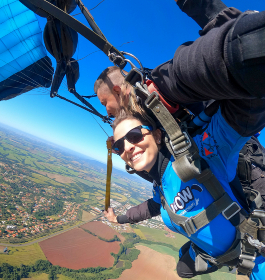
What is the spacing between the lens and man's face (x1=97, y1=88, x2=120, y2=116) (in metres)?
1.71

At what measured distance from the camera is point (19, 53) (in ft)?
17.8

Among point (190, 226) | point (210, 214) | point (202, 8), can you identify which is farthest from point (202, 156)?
point (202, 8)

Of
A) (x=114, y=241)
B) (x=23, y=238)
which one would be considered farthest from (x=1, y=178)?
(x=114, y=241)

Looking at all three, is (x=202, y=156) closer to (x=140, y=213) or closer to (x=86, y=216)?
(x=140, y=213)

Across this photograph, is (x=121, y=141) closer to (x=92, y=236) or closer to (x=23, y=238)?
(x=23, y=238)

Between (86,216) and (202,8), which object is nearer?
(202,8)

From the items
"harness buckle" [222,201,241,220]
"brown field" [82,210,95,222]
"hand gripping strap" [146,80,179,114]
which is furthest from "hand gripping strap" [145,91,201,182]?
"brown field" [82,210,95,222]

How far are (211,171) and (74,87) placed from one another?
3.44 metres

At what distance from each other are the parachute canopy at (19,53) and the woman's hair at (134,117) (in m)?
5.48

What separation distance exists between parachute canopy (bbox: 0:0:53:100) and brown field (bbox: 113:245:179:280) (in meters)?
15.2

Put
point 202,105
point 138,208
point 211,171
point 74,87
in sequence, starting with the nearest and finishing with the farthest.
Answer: point 211,171
point 202,105
point 138,208
point 74,87

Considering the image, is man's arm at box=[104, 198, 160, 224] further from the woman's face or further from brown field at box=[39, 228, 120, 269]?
brown field at box=[39, 228, 120, 269]

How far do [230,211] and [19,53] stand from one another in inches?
310

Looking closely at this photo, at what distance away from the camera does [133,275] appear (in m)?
11.7
